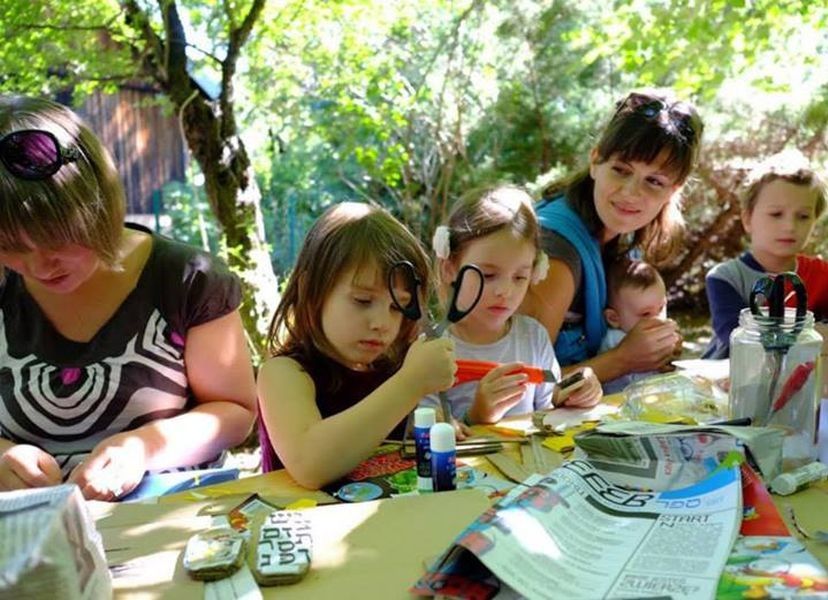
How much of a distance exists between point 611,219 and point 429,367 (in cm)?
110

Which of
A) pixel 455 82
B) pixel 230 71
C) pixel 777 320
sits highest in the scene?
pixel 455 82

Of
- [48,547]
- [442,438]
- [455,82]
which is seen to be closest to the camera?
[48,547]

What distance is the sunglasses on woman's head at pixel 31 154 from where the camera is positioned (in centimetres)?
130

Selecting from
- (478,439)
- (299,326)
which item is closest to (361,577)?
(478,439)

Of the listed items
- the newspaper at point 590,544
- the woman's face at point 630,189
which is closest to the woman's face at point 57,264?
the newspaper at point 590,544

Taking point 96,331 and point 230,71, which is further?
point 230,71

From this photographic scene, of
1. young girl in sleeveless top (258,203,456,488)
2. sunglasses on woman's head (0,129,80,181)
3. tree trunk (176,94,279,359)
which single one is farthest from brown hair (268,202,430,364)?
tree trunk (176,94,279,359)

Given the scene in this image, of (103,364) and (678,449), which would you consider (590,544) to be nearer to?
(678,449)

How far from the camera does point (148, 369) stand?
1.57m

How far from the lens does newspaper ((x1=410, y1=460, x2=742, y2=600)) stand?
31.8 inches

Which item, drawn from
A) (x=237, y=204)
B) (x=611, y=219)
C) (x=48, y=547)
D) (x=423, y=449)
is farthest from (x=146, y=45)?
(x=48, y=547)

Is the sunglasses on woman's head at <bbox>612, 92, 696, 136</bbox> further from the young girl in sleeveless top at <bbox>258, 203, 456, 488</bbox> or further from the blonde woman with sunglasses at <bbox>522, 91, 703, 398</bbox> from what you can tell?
the young girl in sleeveless top at <bbox>258, 203, 456, 488</bbox>

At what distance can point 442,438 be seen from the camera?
44.0 inches

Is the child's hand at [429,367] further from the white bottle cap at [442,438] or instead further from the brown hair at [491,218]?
the brown hair at [491,218]
